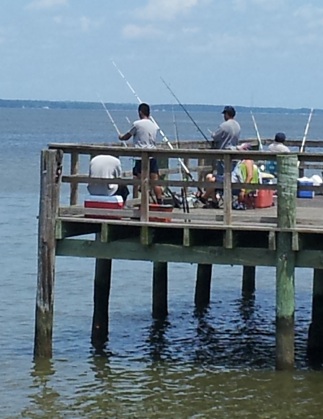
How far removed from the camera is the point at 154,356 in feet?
51.8

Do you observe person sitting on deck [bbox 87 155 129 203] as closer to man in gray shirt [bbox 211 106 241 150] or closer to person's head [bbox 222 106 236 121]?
man in gray shirt [bbox 211 106 241 150]

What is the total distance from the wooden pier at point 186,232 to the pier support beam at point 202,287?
4.85 meters

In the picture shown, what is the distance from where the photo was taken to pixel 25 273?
23.2m

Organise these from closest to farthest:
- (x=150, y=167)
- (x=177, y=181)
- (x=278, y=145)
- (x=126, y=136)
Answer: (x=177, y=181), (x=150, y=167), (x=126, y=136), (x=278, y=145)

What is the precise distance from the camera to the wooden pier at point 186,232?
1361cm

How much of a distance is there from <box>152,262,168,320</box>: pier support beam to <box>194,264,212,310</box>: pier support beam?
3.89ft

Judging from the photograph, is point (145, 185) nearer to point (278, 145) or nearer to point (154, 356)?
point (154, 356)

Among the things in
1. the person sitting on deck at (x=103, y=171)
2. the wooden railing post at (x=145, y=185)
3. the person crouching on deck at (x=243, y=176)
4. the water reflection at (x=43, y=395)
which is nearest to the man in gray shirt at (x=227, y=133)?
the person crouching on deck at (x=243, y=176)

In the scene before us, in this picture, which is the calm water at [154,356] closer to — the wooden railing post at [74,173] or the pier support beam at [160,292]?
the pier support beam at [160,292]

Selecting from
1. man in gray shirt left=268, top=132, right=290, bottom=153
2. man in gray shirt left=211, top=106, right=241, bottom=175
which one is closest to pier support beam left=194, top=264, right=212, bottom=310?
man in gray shirt left=268, top=132, right=290, bottom=153

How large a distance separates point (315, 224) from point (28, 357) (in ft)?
14.2

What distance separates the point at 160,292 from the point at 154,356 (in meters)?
2.60

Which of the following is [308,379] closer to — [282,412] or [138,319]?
[282,412]

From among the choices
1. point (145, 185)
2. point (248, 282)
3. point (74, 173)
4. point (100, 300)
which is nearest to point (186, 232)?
point (145, 185)
